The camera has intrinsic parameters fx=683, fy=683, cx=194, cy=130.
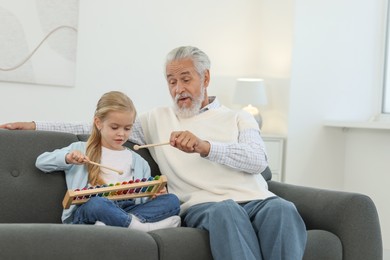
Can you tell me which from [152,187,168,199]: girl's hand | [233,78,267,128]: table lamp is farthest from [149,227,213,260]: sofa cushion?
[233,78,267,128]: table lamp

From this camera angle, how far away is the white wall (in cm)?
517

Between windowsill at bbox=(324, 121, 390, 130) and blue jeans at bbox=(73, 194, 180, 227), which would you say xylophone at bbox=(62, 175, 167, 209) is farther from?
windowsill at bbox=(324, 121, 390, 130)

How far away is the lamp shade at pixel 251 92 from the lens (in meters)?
5.14

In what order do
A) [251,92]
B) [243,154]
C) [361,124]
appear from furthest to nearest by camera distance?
[251,92] → [361,124] → [243,154]

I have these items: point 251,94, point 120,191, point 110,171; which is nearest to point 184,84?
point 110,171

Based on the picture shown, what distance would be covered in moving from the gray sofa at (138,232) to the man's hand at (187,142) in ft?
1.04

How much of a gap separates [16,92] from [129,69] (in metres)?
0.86

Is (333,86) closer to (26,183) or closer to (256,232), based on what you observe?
(256,232)

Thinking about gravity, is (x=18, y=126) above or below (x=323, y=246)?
above

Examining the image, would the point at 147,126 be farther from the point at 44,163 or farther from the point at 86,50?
the point at 86,50

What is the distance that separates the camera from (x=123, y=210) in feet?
7.89

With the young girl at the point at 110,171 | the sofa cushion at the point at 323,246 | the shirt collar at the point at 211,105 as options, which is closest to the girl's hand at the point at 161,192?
the young girl at the point at 110,171

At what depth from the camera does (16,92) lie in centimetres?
457

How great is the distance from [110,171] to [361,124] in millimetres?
2801
